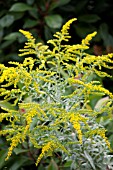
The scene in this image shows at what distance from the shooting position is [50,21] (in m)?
3.74

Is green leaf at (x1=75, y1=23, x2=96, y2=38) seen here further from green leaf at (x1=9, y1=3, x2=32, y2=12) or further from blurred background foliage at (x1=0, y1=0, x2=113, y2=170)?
green leaf at (x1=9, y1=3, x2=32, y2=12)

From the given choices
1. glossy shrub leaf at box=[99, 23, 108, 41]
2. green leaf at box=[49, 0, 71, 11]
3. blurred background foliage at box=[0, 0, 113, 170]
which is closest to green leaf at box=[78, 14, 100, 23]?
blurred background foliage at box=[0, 0, 113, 170]

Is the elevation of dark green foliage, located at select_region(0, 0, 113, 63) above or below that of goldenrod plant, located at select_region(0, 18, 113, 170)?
above

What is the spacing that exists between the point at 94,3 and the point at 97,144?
2309 millimetres

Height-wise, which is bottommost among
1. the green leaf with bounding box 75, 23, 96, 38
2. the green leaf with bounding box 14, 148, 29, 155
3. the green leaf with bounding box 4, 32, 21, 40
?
the green leaf with bounding box 14, 148, 29, 155

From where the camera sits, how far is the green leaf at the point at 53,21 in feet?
12.1

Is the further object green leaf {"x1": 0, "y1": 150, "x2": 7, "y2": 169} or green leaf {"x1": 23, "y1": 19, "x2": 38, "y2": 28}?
green leaf {"x1": 23, "y1": 19, "x2": 38, "y2": 28}

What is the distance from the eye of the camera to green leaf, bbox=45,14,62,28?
3.70 metres

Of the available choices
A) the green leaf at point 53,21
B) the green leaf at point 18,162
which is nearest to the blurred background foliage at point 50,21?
the green leaf at point 53,21

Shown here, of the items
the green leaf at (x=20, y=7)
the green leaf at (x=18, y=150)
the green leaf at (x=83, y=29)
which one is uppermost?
the green leaf at (x=20, y=7)

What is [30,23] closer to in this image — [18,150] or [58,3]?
[58,3]

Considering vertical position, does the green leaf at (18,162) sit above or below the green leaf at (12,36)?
below

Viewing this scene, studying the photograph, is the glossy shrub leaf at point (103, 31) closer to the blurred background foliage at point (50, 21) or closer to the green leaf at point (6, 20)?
the blurred background foliage at point (50, 21)

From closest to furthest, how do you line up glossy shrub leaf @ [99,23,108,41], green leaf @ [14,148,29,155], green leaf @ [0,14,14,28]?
1. green leaf @ [14,148,29,155]
2. green leaf @ [0,14,14,28]
3. glossy shrub leaf @ [99,23,108,41]
